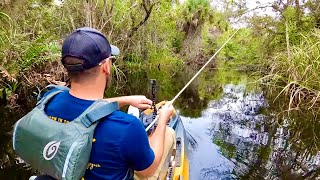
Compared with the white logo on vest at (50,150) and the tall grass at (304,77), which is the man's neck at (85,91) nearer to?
the white logo on vest at (50,150)

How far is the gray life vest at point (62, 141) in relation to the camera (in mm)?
1429

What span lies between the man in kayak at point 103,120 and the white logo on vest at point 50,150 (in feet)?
0.39

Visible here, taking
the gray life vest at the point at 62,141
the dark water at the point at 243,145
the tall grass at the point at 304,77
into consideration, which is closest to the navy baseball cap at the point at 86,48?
the gray life vest at the point at 62,141

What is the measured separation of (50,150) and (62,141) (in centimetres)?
8

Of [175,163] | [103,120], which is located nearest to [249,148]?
[175,163]

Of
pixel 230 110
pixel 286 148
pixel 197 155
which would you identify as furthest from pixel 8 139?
pixel 230 110

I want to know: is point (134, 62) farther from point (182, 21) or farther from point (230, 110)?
point (230, 110)

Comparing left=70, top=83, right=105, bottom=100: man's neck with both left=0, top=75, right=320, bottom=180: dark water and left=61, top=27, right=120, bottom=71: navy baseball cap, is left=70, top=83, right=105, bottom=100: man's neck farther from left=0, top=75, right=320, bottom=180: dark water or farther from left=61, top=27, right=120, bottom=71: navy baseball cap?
left=0, top=75, right=320, bottom=180: dark water

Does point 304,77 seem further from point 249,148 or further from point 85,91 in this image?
point 85,91

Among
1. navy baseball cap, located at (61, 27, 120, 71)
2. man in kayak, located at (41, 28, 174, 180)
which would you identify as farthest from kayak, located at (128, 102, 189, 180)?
navy baseball cap, located at (61, 27, 120, 71)

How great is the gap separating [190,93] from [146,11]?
189 inches

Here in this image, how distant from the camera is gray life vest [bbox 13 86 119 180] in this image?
1429 mm

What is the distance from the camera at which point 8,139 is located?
16.3 feet

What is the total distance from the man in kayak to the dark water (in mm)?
2732
